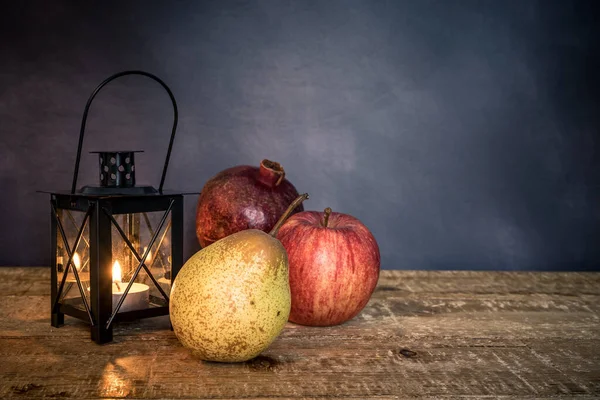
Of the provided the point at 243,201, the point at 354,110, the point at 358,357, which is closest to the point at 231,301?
the point at 358,357

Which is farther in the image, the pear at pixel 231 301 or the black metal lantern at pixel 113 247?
the black metal lantern at pixel 113 247

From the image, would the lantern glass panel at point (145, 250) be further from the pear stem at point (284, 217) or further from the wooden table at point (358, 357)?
the pear stem at point (284, 217)

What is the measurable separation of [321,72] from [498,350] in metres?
1.02

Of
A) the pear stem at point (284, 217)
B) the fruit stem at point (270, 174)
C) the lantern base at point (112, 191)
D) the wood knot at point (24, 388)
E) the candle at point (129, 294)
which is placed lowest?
the wood knot at point (24, 388)

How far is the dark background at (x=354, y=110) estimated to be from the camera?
6.04 ft

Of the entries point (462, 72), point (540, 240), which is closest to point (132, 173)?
point (462, 72)

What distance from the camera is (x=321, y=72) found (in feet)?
6.25

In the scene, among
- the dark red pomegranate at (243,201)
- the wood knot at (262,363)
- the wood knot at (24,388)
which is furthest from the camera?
the dark red pomegranate at (243,201)

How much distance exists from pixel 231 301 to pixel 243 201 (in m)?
0.57

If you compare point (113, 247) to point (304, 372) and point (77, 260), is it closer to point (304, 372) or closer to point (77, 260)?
point (77, 260)

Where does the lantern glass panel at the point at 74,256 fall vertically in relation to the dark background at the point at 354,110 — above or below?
below

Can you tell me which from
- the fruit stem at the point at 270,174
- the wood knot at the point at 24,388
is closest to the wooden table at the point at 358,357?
the wood knot at the point at 24,388

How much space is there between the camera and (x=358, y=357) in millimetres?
1113

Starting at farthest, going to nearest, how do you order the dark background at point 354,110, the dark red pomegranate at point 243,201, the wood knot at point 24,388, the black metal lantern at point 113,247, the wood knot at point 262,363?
the dark background at point 354,110 → the dark red pomegranate at point 243,201 → the black metal lantern at point 113,247 → the wood knot at point 262,363 → the wood knot at point 24,388
